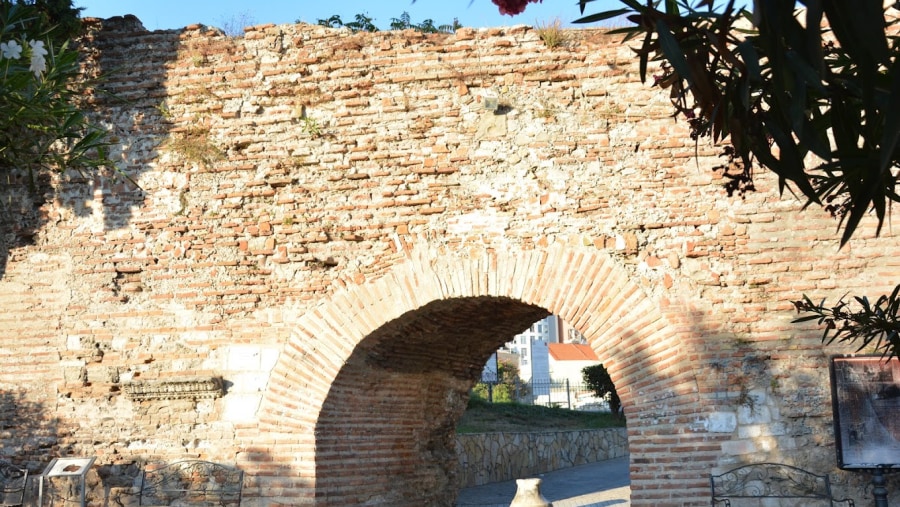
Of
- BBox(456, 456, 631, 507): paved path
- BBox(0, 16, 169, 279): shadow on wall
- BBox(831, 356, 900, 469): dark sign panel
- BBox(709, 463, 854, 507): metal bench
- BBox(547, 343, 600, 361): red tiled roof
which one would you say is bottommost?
BBox(456, 456, 631, 507): paved path

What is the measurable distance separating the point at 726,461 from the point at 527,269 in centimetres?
174

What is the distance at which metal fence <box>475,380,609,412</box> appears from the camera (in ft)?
75.1

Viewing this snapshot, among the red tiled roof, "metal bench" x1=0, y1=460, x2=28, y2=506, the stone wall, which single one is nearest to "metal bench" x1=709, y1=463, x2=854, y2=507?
"metal bench" x1=0, y1=460, x2=28, y2=506

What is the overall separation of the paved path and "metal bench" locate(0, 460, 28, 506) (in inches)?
185

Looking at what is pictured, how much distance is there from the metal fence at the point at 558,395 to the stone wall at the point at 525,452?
2815 millimetres

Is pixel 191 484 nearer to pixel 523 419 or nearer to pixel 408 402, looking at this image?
pixel 408 402

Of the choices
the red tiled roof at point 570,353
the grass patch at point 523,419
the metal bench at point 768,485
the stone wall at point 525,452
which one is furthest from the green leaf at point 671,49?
the red tiled roof at point 570,353

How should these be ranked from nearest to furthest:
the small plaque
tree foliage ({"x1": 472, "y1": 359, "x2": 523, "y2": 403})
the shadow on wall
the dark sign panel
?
the dark sign panel, the small plaque, the shadow on wall, tree foliage ({"x1": 472, "y1": 359, "x2": 523, "y2": 403})

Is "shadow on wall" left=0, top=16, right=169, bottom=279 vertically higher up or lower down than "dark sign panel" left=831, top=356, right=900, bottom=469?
higher up

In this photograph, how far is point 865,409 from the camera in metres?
5.90

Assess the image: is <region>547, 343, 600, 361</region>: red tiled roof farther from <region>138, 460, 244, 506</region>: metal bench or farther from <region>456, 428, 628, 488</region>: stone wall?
<region>138, 460, 244, 506</region>: metal bench

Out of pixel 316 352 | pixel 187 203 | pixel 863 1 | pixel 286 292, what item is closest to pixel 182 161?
pixel 187 203

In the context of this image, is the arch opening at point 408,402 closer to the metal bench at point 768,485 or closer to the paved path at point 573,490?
the metal bench at point 768,485

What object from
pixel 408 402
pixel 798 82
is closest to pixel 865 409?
pixel 408 402
